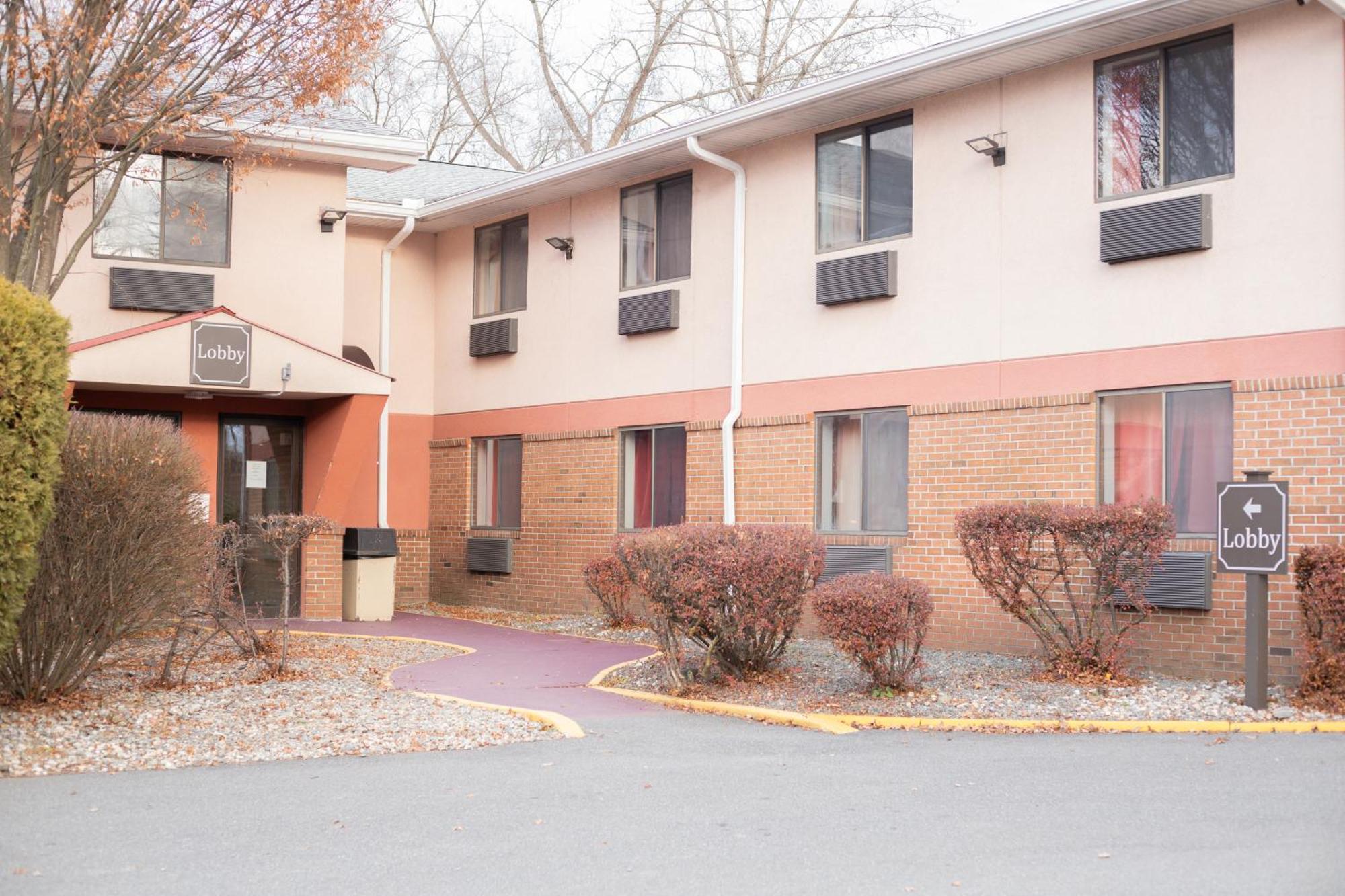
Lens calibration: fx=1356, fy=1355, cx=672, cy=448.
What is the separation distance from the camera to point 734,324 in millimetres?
15508

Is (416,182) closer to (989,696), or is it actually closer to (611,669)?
(611,669)

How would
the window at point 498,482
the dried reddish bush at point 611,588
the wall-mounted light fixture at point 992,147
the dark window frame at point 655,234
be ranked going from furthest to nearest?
the window at point 498,482
the dark window frame at point 655,234
the dried reddish bush at point 611,588
the wall-mounted light fixture at point 992,147

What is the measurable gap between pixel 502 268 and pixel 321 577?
5433mm

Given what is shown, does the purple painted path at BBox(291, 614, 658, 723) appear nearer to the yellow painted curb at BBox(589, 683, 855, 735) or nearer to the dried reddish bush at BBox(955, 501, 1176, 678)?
the yellow painted curb at BBox(589, 683, 855, 735)

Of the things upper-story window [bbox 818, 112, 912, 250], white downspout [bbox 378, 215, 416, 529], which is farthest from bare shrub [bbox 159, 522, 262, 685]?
white downspout [bbox 378, 215, 416, 529]

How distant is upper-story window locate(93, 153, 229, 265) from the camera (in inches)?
631

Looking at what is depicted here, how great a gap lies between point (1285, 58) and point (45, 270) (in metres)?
10.3

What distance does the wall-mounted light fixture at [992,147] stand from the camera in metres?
13.0

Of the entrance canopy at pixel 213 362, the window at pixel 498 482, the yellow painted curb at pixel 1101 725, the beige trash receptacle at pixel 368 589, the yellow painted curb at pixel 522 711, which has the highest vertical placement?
the entrance canopy at pixel 213 362

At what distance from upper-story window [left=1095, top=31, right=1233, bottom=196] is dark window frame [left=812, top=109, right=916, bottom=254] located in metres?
2.17

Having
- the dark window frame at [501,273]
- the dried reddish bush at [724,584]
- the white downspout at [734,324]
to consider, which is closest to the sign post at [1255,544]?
the dried reddish bush at [724,584]

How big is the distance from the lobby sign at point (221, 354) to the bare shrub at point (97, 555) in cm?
536

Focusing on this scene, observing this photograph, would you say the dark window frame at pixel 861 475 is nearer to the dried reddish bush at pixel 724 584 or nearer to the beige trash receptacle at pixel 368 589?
the dried reddish bush at pixel 724 584

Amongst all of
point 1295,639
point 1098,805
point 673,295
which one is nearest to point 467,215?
point 673,295
